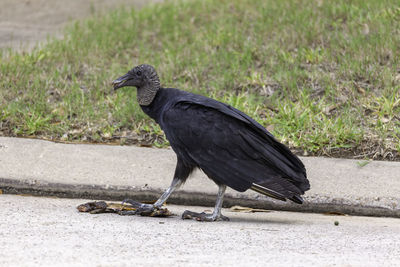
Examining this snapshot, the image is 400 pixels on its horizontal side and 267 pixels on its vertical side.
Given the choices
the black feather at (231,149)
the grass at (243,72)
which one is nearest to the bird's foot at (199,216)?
the black feather at (231,149)

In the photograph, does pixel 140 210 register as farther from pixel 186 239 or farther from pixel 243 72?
pixel 243 72

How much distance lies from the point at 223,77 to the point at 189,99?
2575mm

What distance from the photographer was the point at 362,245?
3490mm

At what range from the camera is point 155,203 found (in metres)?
4.24

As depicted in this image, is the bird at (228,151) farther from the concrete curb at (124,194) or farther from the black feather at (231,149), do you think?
the concrete curb at (124,194)

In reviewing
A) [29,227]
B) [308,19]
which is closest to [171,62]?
[308,19]

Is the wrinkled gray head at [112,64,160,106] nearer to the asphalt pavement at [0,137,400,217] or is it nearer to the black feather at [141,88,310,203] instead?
the black feather at [141,88,310,203]

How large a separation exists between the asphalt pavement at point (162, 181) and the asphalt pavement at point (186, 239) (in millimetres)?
165

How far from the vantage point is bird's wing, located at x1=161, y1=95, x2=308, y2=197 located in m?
3.89

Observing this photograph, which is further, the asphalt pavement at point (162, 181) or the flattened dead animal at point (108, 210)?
the asphalt pavement at point (162, 181)

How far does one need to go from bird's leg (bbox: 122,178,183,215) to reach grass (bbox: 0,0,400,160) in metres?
1.26

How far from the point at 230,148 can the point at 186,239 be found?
71 cm

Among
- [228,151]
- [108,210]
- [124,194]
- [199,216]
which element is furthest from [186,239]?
[124,194]

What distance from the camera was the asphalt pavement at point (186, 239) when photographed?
3131 millimetres
